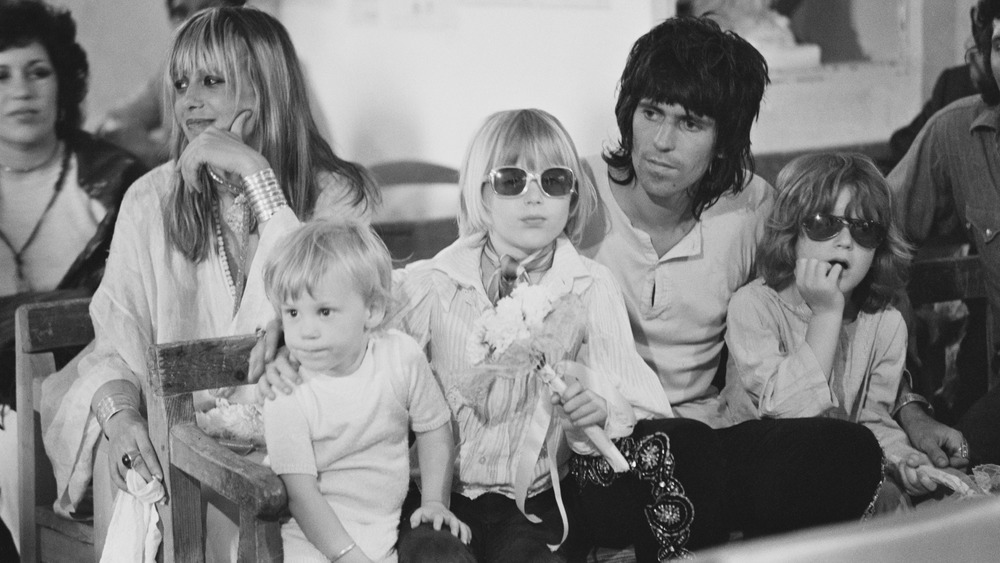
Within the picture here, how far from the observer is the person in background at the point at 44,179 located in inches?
138

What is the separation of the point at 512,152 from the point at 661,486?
34.3 inches

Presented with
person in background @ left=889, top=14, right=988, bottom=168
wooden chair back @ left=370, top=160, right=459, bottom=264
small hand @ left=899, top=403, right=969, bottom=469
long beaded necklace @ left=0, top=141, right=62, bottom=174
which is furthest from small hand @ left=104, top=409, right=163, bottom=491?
person in background @ left=889, top=14, right=988, bottom=168

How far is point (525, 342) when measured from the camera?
8.29 feet

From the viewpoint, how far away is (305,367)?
2516 millimetres

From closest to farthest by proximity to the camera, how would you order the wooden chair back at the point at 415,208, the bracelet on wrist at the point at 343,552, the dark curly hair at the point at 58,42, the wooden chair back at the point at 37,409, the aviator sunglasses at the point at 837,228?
the bracelet on wrist at the point at 343,552, the aviator sunglasses at the point at 837,228, the wooden chair back at the point at 37,409, the dark curly hair at the point at 58,42, the wooden chair back at the point at 415,208

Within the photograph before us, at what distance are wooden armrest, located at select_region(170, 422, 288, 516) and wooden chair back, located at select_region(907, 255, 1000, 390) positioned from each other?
7.59 ft

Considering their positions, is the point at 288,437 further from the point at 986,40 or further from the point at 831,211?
the point at 986,40

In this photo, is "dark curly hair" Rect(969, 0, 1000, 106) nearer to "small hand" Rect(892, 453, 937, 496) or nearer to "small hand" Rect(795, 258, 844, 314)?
"small hand" Rect(795, 258, 844, 314)

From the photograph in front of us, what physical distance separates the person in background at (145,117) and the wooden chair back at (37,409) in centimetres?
62

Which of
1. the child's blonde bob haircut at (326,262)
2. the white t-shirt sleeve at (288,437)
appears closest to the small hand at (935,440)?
the child's blonde bob haircut at (326,262)

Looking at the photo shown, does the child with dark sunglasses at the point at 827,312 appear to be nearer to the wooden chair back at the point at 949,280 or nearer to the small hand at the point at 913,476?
the small hand at the point at 913,476

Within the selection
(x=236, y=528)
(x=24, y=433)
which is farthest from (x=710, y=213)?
(x=24, y=433)

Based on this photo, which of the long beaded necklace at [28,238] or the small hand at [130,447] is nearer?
the small hand at [130,447]

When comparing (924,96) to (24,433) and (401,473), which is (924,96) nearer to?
(401,473)
